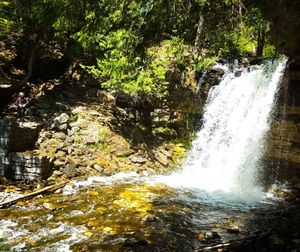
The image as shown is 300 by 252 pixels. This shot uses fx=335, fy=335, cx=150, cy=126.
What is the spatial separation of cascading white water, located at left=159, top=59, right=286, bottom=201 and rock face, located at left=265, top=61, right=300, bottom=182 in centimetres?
43

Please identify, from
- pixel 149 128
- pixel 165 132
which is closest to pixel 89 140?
pixel 149 128

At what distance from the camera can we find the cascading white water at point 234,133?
13750mm

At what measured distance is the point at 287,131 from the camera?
13445 mm

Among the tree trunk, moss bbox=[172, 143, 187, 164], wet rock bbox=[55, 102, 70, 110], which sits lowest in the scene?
moss bbox=[172, 143, 187, 164]

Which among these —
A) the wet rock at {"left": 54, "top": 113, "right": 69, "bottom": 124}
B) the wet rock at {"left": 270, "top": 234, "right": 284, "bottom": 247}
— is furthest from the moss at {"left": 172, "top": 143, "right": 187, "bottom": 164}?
the wet rock at {"left": 270, "top": 234, "right": 284, "bottom": 247}

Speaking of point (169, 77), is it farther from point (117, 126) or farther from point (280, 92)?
point (280, 92)

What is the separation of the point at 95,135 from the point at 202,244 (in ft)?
25.3

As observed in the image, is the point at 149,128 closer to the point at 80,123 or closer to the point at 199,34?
the point at 80,123

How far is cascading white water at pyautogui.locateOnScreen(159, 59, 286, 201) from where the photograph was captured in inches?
541

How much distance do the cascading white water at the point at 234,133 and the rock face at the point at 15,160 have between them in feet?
14.9

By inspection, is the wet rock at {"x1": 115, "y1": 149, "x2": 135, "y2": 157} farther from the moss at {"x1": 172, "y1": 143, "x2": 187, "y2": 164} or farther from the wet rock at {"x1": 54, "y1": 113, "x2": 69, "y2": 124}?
the wet rock at {"x1": 54, "y1": 113, "x2": 69, "y2": 124}

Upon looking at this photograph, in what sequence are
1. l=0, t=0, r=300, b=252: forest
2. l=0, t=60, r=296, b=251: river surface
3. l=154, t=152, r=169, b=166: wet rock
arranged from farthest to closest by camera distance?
l=154, t=152, r=169, b=166: wet rock
l=0, t=60, r=296, b=251: river surface
l=0, t=0, r=300, b=252: forest

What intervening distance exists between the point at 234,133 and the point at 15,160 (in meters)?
9.28

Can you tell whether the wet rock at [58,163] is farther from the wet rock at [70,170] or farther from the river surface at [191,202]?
the river surface at [191,202]
